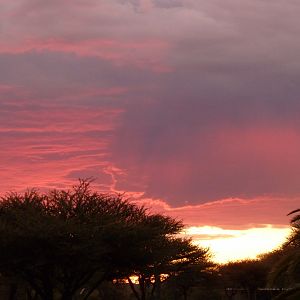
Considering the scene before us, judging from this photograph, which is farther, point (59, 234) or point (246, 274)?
point (246, 274)

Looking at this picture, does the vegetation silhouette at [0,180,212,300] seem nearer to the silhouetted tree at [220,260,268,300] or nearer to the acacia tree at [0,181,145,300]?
the acacia tree at [0,181,145,300]

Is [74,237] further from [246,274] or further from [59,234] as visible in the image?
[246,274]

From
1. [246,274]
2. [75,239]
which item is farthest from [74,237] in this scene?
[246,274]

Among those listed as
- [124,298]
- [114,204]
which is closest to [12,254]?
[114,204]

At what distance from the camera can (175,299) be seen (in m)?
96.8

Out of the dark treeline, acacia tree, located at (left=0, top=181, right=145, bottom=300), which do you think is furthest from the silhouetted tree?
acacia tree, located at (left=0, top=181, right=145, bottom=300)

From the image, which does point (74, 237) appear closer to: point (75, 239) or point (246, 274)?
point (75, 239)

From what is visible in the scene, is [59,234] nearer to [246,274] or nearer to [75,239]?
[75,239]

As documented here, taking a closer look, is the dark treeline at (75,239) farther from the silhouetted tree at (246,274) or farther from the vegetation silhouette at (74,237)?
the silhouetted tree at (246,274)

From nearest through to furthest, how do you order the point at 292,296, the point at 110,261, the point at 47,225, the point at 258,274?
the point at 292,296, the point at 47,225, the point at 110,261, the point at 258,274

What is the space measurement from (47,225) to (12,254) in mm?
3135

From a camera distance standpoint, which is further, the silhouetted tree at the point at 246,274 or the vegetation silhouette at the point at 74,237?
the silhouetted tree at the point at 246,274

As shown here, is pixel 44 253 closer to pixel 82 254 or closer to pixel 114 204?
pixel 82 254

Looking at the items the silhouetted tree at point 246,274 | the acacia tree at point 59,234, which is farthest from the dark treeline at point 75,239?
the silhouetted tree at point 246,274
